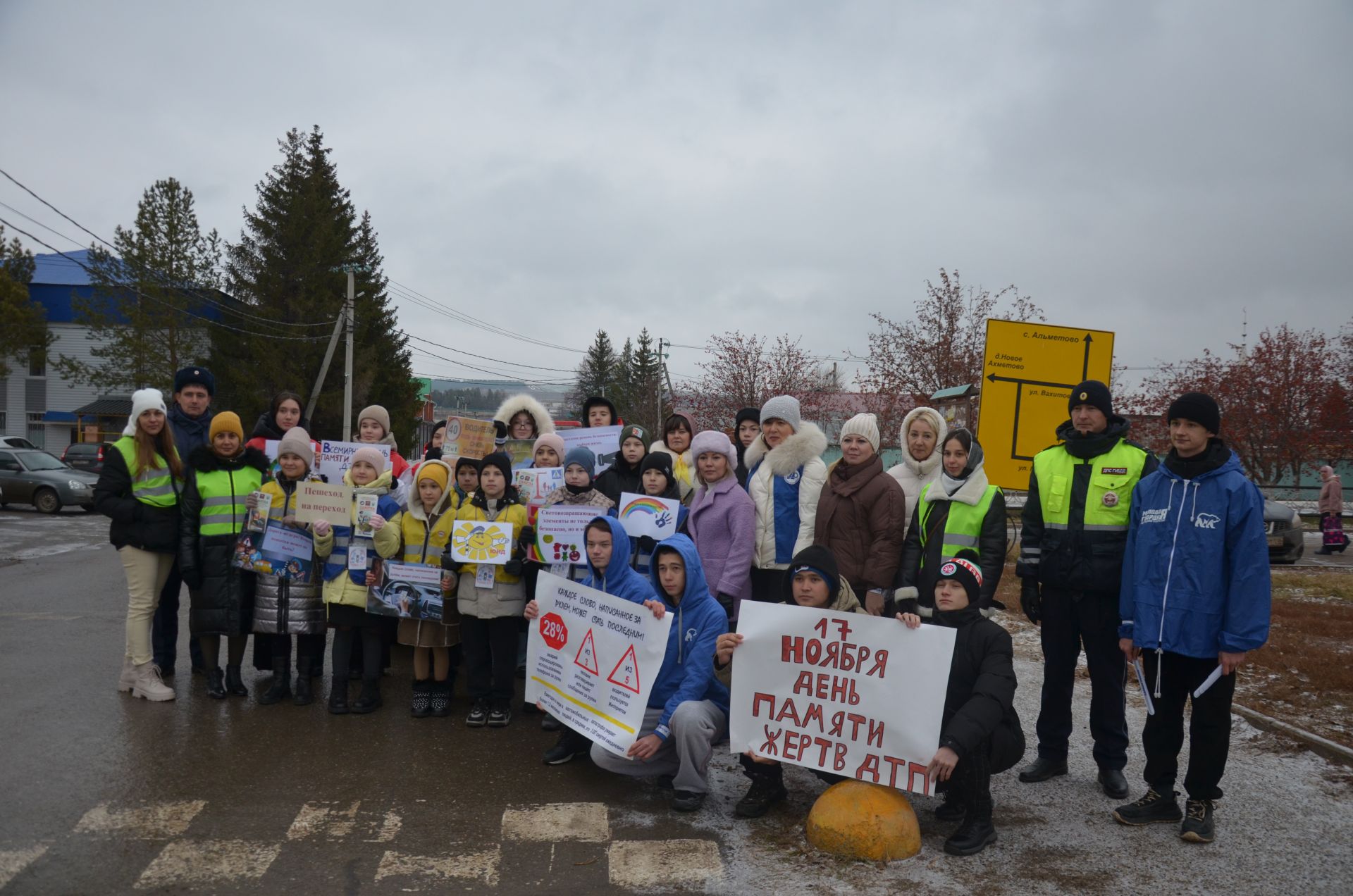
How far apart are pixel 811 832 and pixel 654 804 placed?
0.93 metres

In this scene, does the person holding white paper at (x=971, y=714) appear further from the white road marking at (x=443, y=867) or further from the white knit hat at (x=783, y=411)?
the white road marking at (x=443, y=867)

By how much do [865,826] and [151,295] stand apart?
44.6m

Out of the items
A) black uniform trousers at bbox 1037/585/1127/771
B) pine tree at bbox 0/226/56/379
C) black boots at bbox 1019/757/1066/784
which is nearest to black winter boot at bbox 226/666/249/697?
black boots at bbox 1019/757/1066/784

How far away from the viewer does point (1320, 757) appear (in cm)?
569

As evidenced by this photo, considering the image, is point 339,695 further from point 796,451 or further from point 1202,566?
point 1202,566

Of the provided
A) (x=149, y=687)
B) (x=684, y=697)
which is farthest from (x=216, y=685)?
(x=684, y=697)

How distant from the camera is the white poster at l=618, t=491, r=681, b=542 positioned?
6.34 m

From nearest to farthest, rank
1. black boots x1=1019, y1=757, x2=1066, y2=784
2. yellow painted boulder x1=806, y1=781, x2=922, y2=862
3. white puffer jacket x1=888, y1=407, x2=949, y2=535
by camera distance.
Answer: yellow painted boulder x1=806, y1=781, x2=922, y2=862 → black boots x1=1019, y1=757, x2=1066, y2=784 → white puffer jacket x1=888, y1=407, x2=949, y2=535

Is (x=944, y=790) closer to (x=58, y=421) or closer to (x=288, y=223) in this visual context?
(x=288, y=223)

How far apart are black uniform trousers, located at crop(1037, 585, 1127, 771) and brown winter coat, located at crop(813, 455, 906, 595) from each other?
37.0 inches

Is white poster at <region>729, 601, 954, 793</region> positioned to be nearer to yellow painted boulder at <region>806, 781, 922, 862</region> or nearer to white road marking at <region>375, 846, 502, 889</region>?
yellow painted boulder at <region>806, 781, 922, 862</region>

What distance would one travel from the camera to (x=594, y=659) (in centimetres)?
525

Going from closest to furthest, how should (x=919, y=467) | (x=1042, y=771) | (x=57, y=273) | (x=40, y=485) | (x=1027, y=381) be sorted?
(x=1042, y=771)
(x=919, y=467)
(x=1027, y=381)
(x=40, y=485)
(x=57, y=273)

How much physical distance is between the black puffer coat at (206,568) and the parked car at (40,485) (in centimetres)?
2010
